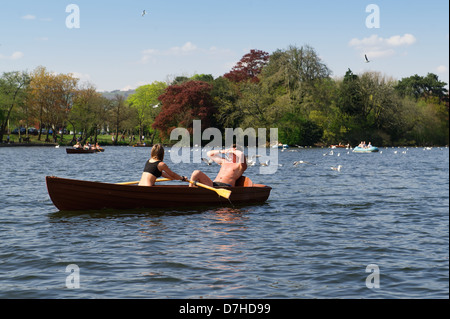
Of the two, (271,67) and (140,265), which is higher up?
(271,67)

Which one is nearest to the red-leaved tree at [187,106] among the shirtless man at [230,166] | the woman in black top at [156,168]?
the shirtless man at [230,166]

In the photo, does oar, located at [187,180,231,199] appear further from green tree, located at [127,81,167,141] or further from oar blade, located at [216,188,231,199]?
green tree, located at [127,81,167,141]

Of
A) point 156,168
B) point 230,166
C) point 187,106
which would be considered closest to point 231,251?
point 156,168

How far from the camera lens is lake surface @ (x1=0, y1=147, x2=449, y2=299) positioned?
8117 millimetres

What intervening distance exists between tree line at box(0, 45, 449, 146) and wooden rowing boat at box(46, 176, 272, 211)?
58485 millimetres

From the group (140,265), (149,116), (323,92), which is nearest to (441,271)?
(140,265)

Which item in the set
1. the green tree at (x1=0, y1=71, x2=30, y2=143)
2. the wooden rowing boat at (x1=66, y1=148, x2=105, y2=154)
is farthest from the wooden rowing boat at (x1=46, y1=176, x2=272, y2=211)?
the green tree at (x1=0, y1=71, x2=30, y2=143)

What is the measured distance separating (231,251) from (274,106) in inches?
2558

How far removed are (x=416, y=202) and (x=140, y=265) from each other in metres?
13.1

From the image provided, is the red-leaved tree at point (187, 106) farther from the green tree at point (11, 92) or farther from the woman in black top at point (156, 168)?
the woman in black top at point (156, 168)

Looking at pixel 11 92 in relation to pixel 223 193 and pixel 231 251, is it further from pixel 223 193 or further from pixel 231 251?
pixel 231 251

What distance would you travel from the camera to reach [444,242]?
11.7m

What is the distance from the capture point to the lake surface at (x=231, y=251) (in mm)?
8117
